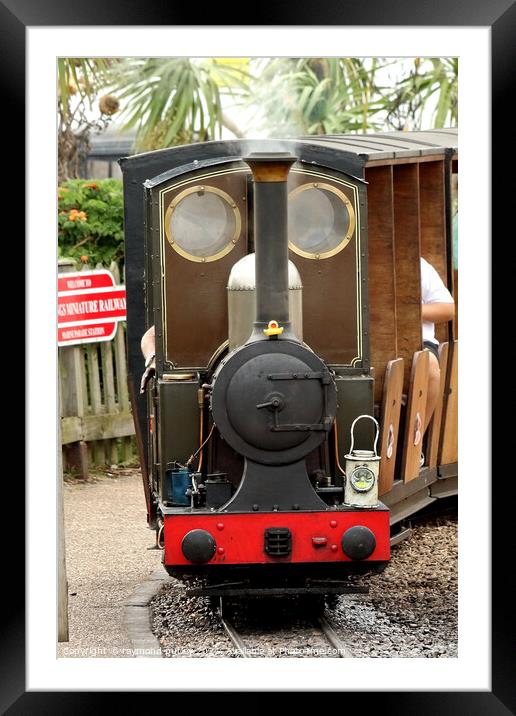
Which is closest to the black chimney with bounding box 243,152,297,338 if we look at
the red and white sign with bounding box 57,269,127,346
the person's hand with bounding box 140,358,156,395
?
the person's hand with bounding box 140,358,156,395

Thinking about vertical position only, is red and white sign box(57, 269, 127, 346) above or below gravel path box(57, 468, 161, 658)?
above

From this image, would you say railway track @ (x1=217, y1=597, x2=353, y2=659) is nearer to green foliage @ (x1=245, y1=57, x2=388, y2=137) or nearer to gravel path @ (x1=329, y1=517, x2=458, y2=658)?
gravel path @ (x1=329, y1=517, x2=458, y2=658)

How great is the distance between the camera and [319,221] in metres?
6.13

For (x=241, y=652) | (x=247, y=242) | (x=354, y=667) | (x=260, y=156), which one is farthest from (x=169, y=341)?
(x=354, y=667)

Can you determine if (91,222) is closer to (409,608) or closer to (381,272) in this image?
(381,272)

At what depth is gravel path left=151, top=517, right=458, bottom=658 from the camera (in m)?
5.70

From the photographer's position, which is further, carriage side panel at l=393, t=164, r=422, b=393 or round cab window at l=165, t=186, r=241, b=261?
carriage side panel at l=393, t=164, r=422, b=393

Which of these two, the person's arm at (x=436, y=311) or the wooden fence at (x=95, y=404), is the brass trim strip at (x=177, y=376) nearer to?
the person's arm at (x=436, y=311)

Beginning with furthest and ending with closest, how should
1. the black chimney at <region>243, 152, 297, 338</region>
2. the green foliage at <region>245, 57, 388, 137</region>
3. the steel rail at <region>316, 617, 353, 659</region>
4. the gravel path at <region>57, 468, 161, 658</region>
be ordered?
the green foliage at <region>245, 57, 388, 137</region>
the gravel path at <region>57, 468, 161, 658</region>
the steel rail at <region>316, 617, 353, 659</region>
the black chimney at <region>243, 152, 297, 338</region>

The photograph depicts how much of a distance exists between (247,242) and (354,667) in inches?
94.6

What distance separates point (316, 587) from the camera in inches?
231

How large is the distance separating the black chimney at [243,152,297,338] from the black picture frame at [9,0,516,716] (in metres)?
1.23

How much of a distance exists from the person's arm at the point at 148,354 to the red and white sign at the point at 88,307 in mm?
3183
